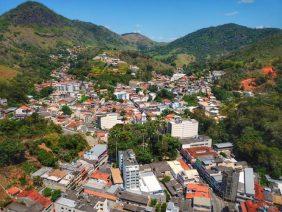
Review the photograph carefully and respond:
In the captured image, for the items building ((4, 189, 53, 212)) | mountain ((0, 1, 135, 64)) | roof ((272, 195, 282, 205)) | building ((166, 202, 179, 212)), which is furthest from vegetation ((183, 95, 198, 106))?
mountain ((0, 1, 135, 64))

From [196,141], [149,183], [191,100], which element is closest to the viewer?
[149,183]

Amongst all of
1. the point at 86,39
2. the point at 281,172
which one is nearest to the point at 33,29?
the point at 86,39

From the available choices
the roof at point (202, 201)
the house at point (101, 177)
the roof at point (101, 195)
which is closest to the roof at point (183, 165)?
the roof at point (202, 201)

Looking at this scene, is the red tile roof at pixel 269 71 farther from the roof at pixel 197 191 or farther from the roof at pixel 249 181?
the roof at pixel 197 191

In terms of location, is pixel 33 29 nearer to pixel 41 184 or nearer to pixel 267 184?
pixel 41 184

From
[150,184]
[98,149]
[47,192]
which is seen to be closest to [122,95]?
[98,149]

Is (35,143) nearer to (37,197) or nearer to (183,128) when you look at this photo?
(37,197)
